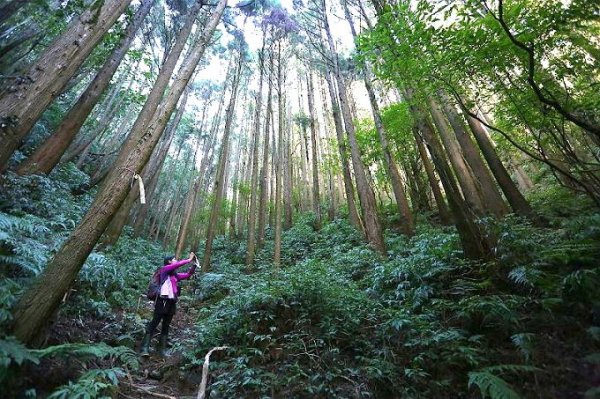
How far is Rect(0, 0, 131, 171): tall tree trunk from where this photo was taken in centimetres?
442

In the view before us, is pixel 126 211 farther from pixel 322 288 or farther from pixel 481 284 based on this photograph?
pixel 481 284

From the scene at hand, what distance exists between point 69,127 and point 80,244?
6.35m

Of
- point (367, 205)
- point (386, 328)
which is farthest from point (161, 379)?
point (367, 205)

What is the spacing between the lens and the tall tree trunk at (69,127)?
7.16 meters

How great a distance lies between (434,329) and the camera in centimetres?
359

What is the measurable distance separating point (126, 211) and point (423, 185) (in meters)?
10.5

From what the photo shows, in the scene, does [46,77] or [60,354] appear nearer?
[60,354]

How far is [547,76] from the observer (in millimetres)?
5609

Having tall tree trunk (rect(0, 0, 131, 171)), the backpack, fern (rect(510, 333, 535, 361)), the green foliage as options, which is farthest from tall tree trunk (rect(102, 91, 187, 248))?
fern (rect(510, 333, 535, 361))

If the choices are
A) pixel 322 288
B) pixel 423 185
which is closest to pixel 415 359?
pixel 322 288

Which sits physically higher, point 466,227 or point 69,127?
point 69,127

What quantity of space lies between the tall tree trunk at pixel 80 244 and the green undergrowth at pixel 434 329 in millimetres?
1859

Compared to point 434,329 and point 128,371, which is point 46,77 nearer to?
point 128,371

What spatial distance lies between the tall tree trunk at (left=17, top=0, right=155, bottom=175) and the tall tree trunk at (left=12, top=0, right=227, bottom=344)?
486 cm
